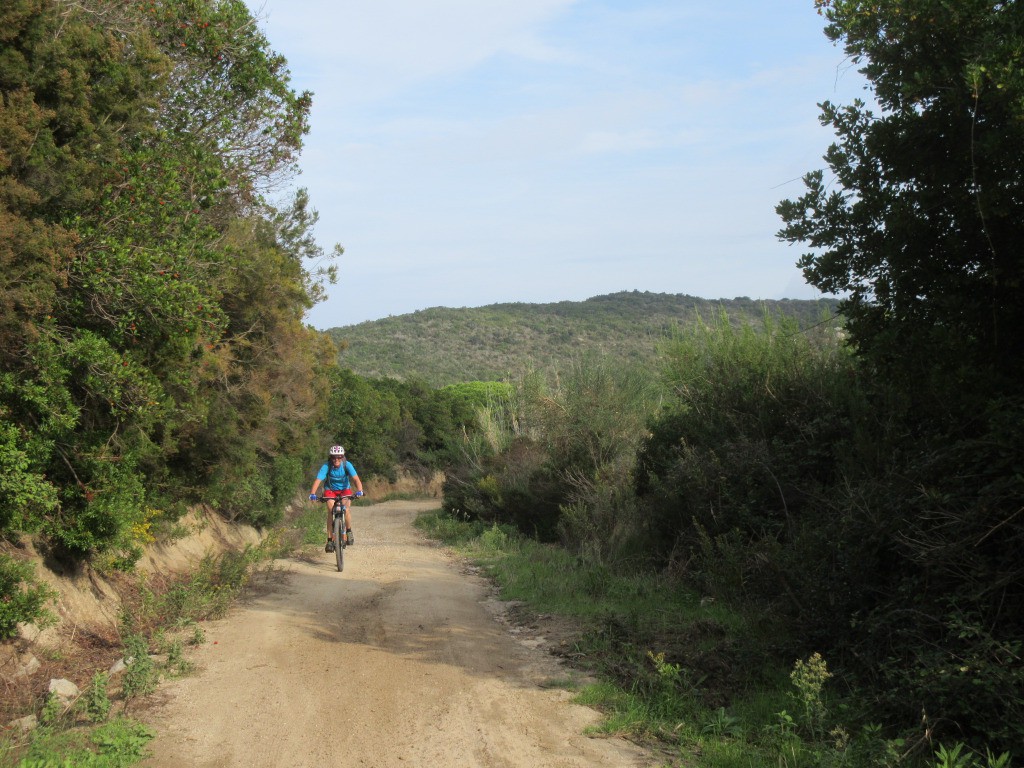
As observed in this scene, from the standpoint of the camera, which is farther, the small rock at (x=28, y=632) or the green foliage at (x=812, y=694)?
the small rock at (x=28, y=632)

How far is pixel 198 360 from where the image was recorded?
1023 cm

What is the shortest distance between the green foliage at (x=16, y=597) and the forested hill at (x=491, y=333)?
62061 mm

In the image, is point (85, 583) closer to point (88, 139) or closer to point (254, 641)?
point (254, 641)

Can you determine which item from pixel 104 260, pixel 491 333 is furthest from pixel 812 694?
pixel 491 333

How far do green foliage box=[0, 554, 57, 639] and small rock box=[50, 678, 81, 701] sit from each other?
773mm

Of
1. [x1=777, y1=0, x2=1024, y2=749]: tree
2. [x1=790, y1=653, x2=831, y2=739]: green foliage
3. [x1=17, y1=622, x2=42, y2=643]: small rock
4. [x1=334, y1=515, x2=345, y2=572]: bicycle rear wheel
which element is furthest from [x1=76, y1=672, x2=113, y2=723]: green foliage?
[x1=334, y1=515, x2=345, y2=572]: bicycle rear wheel

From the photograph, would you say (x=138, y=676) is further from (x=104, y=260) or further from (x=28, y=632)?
(x=104, y=260)

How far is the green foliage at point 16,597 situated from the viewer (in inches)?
284

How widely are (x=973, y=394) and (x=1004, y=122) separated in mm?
2085

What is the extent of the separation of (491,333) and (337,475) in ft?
248

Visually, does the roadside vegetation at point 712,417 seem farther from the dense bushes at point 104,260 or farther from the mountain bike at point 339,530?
→ the mountain bike at point 339,530

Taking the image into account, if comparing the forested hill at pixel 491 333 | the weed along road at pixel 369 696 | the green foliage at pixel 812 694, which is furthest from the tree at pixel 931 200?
the forested hill at pixel 491 333

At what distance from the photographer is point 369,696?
6.93m

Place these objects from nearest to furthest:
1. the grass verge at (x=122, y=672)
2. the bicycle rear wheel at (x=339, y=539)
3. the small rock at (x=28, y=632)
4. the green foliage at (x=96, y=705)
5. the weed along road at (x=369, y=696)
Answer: the grass verge at (x=122, y=672) → the weed along road at (x=369, y=696) → the green foliage at (x=96, y=705) → the small rock at (x=28, y=632) → the bicycle rear wheel at (x=339, y=539)
